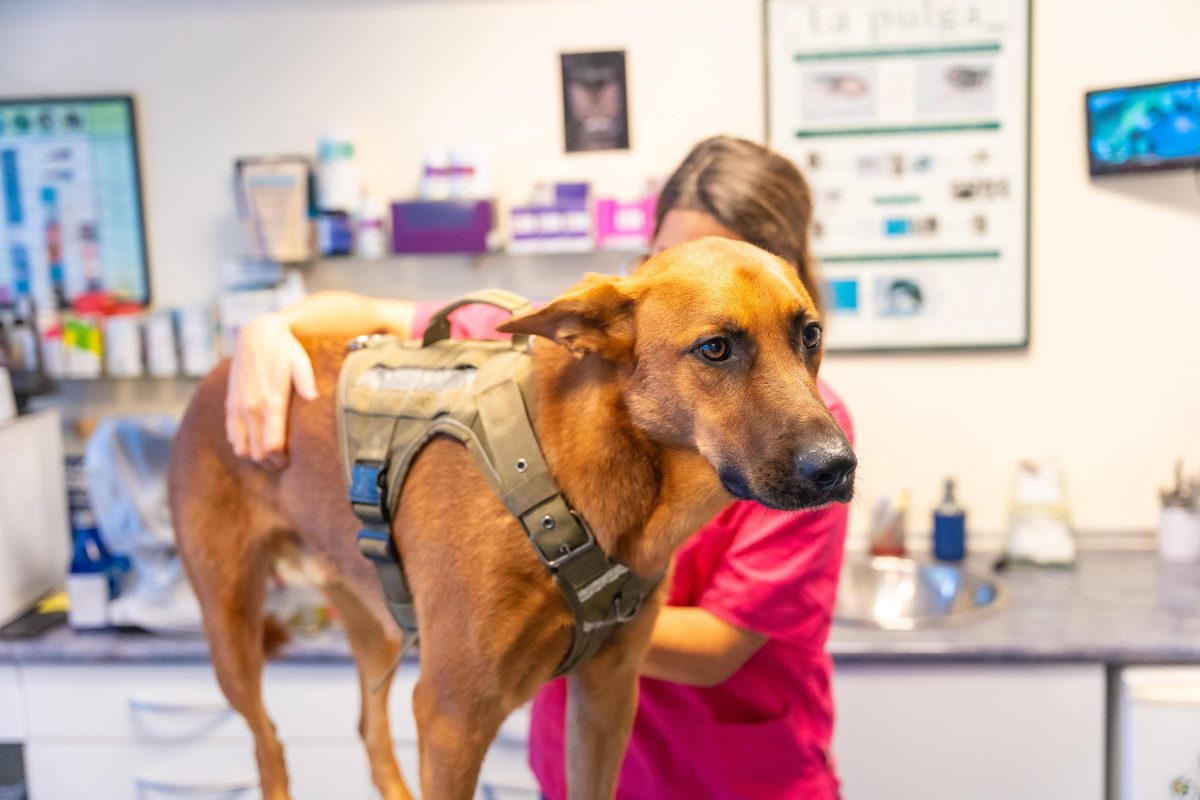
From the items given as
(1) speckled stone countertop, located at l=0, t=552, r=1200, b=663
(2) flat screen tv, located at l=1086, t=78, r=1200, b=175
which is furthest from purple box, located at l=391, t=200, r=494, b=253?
(2) flat screen tv, located at l=1086, t=78, r=1200, b=175

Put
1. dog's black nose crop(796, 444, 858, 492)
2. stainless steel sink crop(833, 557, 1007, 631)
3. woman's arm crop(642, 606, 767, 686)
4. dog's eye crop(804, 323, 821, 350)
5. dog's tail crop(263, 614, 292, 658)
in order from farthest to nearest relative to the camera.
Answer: stainless steel sink crop(833, 557, 1007, 631)
dog's tail crop(263, 614, 292, 658)
woman's arm crop(642, 606, 767, 686)
dog's eye crop(804, 323, 821, 350)
dog's black nose crop(796, 444, 858, 492)

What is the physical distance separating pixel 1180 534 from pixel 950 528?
498 mm

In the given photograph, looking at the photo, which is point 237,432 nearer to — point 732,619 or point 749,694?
point 732,619

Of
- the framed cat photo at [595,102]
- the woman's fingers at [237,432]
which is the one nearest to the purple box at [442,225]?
the framed cat photo at [595,102]

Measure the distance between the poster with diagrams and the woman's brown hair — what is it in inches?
45.2

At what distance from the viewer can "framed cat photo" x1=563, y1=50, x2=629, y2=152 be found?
8.85ft

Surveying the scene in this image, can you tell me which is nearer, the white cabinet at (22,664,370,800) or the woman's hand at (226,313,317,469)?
the woman's hand at (226,313,317,469)

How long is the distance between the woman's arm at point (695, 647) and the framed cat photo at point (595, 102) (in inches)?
62.6

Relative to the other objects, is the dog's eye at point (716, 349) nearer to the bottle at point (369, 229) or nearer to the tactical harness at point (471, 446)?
the tactical harness at point (471, 446)

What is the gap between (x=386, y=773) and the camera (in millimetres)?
1314

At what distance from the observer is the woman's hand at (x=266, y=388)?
1.19m

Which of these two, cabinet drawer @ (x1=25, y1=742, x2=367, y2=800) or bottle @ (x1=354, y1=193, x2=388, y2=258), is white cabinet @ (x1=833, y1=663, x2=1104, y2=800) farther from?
bottle @ (x1=354, y1=193, x2=388, y2=258)

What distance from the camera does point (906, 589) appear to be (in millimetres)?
2699

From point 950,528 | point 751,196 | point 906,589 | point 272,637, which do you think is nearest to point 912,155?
point 950,528
